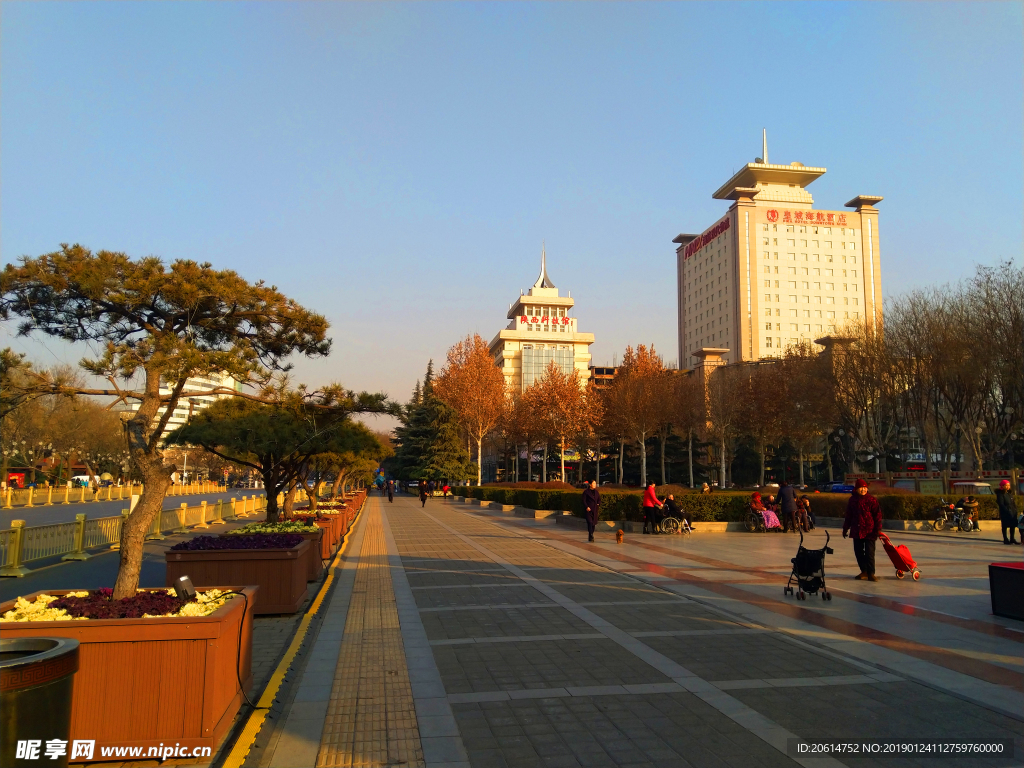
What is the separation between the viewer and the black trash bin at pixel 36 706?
2.93 m

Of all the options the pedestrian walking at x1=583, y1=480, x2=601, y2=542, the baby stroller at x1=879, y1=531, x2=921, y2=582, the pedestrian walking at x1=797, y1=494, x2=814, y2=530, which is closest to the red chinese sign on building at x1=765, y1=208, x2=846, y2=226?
the pedestrian walking at x1=797, y1=494, x2=814, y2=530

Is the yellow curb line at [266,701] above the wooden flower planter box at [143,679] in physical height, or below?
below

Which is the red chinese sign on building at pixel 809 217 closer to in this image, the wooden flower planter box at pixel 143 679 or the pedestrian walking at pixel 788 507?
the pedestrian walking at pixel 788 507

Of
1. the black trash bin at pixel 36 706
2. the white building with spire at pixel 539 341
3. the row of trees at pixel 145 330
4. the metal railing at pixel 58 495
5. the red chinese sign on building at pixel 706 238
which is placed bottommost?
the metal railing at pixel 58 495

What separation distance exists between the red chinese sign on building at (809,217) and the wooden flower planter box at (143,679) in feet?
364

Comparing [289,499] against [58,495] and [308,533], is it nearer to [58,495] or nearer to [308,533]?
[308,533]

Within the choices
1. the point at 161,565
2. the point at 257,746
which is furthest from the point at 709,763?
the point at 161,565

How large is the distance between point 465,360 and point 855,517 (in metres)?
51.6

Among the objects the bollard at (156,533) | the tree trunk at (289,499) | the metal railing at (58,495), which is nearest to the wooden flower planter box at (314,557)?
the tree trunk at (289,499)

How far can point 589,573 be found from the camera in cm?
1298

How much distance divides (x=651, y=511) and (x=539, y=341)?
93.9m

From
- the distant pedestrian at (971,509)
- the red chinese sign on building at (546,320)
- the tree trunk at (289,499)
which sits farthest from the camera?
the red chinese sign on building at (546,320)

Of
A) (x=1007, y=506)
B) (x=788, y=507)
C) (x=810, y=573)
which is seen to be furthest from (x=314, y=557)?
(x=1007, y=506)

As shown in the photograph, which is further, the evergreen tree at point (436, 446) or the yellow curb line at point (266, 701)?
the evergreen tree at point (436, 446)
